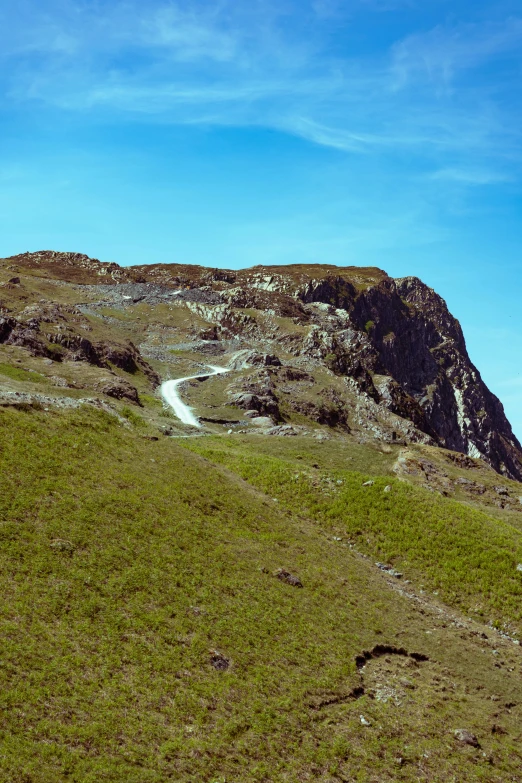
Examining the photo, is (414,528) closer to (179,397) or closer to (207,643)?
(207,643)

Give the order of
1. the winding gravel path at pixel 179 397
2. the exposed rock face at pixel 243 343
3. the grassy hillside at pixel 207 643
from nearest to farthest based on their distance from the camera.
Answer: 1. the grassy hillside at pixel 207 643
2. the winding gravel path at pixel 179 397
3. the exposed rock face at pixel 243 343

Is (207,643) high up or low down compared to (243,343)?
down

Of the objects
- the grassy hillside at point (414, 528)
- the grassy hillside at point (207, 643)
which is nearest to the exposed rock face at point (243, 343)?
the grassy hillside at point (414, 528)

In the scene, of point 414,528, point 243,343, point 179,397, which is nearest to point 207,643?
point 414,528

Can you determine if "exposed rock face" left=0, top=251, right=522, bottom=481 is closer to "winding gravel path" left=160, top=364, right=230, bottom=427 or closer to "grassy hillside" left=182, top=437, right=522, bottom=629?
"winding gravel path" left=160, top=364, right=230, bottom=427

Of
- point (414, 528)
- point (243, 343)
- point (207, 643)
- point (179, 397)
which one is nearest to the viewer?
point (207, 643)

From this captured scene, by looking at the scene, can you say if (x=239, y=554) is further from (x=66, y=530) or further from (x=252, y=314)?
(x=252, y=314)

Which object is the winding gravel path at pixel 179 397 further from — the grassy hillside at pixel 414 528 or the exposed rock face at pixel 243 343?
the grassy hillside at pixel 414 528

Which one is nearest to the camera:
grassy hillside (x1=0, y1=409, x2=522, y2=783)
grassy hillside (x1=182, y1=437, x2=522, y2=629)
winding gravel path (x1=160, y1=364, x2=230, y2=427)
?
grassy hillside (x1=0, y1=409, x2=522, y2=783)

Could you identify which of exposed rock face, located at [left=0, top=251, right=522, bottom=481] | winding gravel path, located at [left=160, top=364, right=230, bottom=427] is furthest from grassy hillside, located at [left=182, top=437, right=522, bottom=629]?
exposed rock face, located at [left=0, top=251, right=522, bottom=481]

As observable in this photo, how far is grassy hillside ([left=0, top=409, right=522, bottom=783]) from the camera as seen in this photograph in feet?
52.6

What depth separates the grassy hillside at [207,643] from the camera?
16031 millimetres

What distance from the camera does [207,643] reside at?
68.7 ft

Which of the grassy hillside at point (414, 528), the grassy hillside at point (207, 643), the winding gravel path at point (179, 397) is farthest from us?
the winding gravel path at point (179, 397)
